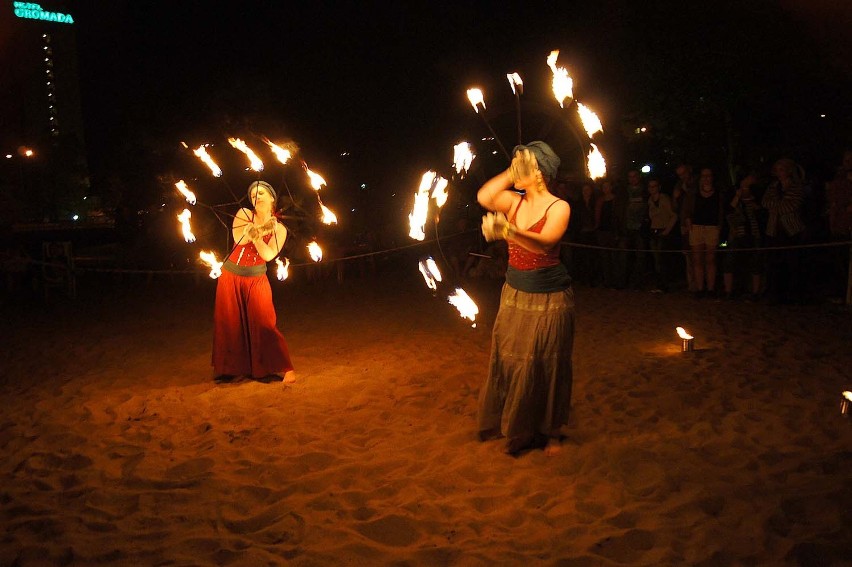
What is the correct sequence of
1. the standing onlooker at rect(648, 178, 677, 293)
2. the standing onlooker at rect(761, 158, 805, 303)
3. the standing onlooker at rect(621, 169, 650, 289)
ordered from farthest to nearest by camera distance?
the standing onlooker at rect(621, 169, 650, 289) < the standing onlooker at rect(648, 178, 677, 293) < the standing onlooker at rect(761, 158, 805, 303)

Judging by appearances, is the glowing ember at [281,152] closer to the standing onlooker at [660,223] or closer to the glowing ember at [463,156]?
the glowing ember at [463,156]

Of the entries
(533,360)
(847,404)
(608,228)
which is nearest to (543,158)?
(533,360)

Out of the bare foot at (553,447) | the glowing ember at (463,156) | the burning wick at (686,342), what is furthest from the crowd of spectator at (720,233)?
the bare foot at (553,447)

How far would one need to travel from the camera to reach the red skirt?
6578 mm

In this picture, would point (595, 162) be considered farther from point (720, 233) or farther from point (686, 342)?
point (720, 233)

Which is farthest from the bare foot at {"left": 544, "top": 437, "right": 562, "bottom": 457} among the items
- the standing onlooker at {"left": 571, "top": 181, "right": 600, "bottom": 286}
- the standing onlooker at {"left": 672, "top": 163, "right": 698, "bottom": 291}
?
the standing onlooker at {"left": 571, "top": 181, "right": 600, "bottom": 286}

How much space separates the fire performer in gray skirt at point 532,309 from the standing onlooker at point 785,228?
592 centimetres

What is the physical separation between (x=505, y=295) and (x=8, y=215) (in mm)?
21767

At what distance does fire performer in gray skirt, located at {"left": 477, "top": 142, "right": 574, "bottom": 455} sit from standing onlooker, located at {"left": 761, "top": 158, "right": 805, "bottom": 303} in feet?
19.4

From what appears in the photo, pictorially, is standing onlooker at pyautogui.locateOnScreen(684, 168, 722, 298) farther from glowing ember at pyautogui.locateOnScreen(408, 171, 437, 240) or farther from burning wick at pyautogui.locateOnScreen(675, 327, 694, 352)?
glowing ember at pyautogui.locateOnScreen(408, 171, 437, 240)

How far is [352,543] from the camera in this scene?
11.4 ft

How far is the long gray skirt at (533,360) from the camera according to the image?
4477 millimetres

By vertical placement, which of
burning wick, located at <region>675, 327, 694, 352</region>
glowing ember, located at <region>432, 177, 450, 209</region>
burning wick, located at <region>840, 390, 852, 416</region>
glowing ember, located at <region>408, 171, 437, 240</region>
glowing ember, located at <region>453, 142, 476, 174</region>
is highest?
glowing ember, located at <region>453, 142, 476, 174</region>

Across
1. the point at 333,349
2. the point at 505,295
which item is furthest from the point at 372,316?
the point at 505,295
